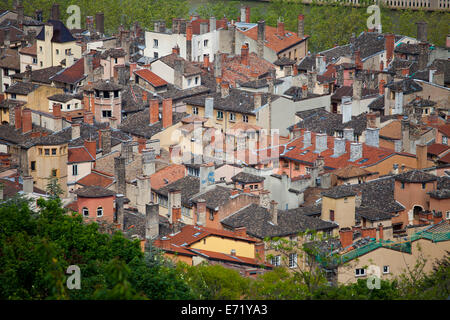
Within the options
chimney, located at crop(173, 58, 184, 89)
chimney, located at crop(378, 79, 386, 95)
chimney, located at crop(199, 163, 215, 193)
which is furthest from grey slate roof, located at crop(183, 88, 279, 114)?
chimney, located at crop(199, 163, 215, 193)

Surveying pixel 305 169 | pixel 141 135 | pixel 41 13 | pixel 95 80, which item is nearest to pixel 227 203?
pixel 305 169

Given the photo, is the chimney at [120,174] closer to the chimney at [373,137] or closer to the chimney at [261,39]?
the chimney at [373,137]

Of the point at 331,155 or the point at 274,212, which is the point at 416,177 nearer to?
the point at 274,212

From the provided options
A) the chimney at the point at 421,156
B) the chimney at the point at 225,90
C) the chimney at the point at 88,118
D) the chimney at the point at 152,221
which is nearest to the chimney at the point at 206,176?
the chimney at the point at 152,221

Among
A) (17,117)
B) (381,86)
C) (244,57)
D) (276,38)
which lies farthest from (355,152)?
(276,38)

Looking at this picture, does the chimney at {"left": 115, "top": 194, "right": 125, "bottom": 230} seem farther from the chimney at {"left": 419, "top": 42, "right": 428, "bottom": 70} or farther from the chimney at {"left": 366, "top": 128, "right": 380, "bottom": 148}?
the chimney at {"left": 419, "top": 42, "right": 428, "bottom": 70}
